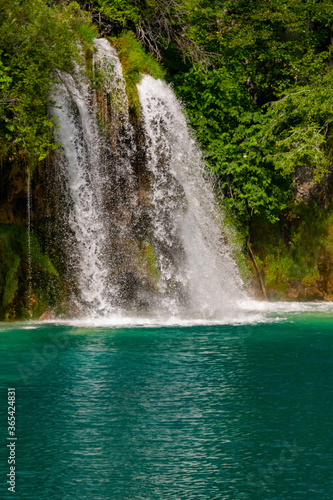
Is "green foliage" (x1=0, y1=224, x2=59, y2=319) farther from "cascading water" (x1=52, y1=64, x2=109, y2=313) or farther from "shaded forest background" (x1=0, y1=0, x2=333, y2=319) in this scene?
"shaded forest background" (x1=0, y1=0, x2=333, y2=319)

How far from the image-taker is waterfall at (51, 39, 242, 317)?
20.2 meters

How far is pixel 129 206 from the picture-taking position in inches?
830

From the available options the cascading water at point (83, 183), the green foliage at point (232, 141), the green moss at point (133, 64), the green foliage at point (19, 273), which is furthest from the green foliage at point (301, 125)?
the green foliage at point (19, 273)

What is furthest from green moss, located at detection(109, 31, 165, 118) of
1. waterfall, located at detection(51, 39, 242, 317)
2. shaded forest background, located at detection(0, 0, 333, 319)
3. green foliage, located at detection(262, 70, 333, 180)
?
green foliage, located at detection(262, 70, 333, 180)

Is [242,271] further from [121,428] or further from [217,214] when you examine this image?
[121,428]

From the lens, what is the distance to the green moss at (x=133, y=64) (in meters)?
21.4

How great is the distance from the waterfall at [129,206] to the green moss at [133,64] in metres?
0.20

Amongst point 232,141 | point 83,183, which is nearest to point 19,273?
point 83,183

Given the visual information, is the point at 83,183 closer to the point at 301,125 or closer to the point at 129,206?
the point at 129,206

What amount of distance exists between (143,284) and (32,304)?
124 inches

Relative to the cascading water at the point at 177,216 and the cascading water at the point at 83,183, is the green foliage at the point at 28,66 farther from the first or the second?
the cascading water at the point at 177,216

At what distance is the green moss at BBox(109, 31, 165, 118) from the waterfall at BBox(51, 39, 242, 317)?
0.64ft

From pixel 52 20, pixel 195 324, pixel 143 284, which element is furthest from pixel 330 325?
pixel 52 20

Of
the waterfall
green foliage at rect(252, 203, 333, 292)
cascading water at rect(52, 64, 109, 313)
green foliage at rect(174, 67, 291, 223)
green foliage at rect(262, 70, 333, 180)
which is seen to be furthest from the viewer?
green foliage at rect(252, 203, 333, 292)
